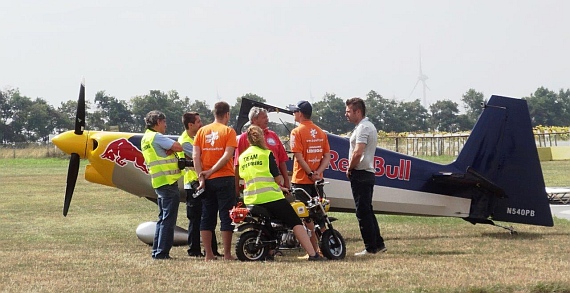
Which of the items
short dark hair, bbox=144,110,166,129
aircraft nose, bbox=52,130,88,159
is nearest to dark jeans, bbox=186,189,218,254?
short dark hair, bbox=144,110,166,129

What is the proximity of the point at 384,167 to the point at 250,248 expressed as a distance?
3.42 metres

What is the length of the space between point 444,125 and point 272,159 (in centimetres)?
10547

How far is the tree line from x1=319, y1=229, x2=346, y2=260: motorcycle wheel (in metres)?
59.1

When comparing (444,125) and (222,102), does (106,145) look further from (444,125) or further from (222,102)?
(444,125)

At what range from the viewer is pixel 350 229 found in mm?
13953

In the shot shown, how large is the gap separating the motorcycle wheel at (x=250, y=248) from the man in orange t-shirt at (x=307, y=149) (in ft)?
3.73

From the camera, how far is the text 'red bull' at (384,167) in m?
12.1

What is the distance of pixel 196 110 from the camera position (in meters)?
86.5

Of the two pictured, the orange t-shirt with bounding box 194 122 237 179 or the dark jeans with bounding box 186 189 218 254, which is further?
the dark jeans with bounding box 186 189 218 254

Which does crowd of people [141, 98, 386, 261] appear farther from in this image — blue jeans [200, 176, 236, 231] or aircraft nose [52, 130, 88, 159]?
aircraft nose [52, 130, 88, 159]

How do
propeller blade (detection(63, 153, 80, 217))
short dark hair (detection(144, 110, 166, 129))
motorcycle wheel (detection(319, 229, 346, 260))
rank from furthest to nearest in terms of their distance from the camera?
propeller blade (detection(63, 153, 80, 217))
short dark hair (detection(144, 110, 166, 129))
motorcycle wheel (detection(319, 229, 346, 260))

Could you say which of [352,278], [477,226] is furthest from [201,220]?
[477,226]

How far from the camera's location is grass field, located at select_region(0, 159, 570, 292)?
7457 millimetres

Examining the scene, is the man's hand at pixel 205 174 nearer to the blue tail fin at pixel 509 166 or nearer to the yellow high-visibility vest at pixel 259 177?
the yellow high-visibility vest at pixel 259 177
